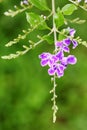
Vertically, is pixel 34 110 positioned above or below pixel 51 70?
above

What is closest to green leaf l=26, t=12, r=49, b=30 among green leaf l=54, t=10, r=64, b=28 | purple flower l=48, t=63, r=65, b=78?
green leaf l=54, t=10, r=64, b=28

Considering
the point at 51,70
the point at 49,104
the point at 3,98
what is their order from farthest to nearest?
the point at 49,104, the point at 3,98, the point at 51,70

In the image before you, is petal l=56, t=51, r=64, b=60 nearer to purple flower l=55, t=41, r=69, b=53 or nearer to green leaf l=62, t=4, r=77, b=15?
purple flower l=55, t=41, r=69, b=53

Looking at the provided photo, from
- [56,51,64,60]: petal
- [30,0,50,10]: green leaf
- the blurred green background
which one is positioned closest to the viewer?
[56,51,64,60]: petal

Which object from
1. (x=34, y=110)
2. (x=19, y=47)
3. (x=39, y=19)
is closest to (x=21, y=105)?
(x=34, y=110)

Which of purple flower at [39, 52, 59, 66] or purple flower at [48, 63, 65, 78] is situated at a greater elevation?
purple flower at [39, 52, 59, 66]

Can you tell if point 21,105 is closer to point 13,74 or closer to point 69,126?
point 13,74

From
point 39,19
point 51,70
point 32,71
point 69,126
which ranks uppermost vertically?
point 32,71

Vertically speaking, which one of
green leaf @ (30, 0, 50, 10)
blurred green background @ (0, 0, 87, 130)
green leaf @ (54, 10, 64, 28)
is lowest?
green leaf @ (54, 10, 64, 28)

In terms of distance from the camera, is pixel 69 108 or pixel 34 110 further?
pixel 69 108

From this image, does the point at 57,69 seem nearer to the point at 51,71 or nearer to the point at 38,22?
the point at 51,71

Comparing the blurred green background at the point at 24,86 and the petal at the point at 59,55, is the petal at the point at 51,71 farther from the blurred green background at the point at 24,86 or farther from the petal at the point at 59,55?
the blurred green background at the point at 24,86
